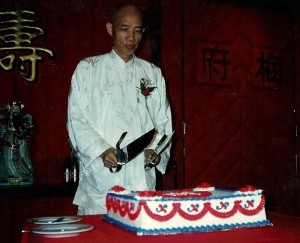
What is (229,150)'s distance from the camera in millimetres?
4676

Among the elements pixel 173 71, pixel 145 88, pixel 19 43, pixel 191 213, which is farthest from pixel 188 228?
pixel 173 71

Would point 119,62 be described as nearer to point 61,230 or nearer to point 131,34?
point 131,34

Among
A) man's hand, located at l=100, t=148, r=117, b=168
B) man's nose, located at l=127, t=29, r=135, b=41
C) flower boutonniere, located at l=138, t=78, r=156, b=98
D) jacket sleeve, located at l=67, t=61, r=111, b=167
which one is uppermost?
man's nose, located at l=127, t=29, r=135, b=41

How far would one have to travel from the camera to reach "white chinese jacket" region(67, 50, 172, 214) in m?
2.08

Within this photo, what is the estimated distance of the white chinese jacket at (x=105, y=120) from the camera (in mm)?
2076

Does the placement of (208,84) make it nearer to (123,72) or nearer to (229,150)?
(229,150)

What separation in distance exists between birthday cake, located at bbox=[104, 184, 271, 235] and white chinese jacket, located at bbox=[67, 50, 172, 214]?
1.99ft

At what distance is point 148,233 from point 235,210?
310 millimetres

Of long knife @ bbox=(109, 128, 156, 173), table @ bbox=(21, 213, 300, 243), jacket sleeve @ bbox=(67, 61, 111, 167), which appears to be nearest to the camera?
table @ bbox=(21, 213, 300, 243)

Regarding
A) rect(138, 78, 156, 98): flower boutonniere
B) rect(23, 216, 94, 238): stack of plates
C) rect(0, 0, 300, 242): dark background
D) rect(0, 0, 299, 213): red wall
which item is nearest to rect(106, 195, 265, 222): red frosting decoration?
rect(23, 216, 94, 238): stack of plates

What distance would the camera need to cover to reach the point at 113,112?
7.06 ft

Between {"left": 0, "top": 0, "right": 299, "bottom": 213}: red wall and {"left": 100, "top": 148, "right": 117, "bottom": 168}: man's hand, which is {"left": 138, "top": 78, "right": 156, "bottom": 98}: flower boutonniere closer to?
{"left": 100, "top": 148, "right": 117, "bottom": 168}: man's hand

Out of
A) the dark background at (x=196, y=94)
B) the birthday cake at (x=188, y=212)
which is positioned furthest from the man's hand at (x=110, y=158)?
the dark background at (x=196, y=94)

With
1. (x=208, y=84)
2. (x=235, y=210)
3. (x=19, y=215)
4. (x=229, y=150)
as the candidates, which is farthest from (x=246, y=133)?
(x=235, y=210)
